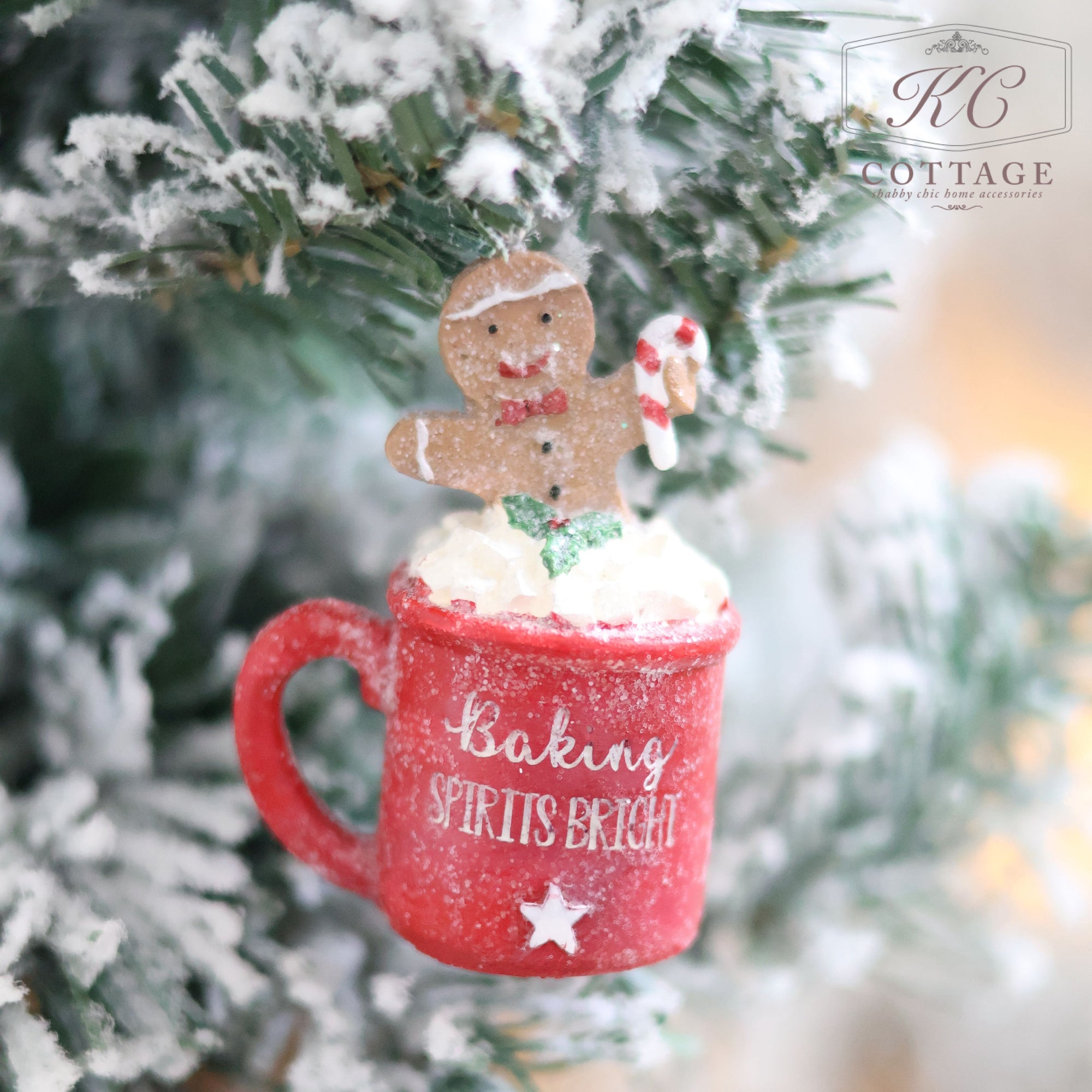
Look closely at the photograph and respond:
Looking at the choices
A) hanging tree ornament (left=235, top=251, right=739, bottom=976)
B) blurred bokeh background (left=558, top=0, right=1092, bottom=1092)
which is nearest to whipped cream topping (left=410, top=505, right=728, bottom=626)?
hanging tree ornament (left=235, top=251, right=739, bottom=976)

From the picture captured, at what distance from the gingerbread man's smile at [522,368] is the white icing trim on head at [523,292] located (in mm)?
24

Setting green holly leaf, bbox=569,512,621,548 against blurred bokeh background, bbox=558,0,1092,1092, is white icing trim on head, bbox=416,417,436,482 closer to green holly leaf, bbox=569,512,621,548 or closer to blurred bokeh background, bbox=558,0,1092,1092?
green holly leaf, bbox=569,512,621,548

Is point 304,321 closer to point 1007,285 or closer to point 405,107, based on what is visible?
point 405,107

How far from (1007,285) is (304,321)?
0.74 metres

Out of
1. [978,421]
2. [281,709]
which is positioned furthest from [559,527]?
[978,421]

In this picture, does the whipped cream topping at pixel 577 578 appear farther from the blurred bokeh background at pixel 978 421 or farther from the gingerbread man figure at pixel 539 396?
the blurred bokeh background at pixel 978 421

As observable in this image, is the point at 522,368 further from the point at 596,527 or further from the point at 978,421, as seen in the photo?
the point at 978,421

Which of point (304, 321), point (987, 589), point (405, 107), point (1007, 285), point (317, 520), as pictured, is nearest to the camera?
point (405, 107)

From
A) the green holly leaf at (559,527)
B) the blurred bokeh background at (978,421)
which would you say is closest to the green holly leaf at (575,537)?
the green holly leaf at (559,527)

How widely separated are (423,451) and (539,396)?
0.18ft

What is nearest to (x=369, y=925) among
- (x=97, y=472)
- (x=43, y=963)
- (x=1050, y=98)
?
(x=43, y=963)

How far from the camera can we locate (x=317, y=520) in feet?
1.80

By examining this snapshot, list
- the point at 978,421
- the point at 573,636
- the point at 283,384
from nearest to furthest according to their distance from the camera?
the point at 573,636
the point at 283,384
the point at 978,421

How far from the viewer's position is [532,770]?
0.40 m
